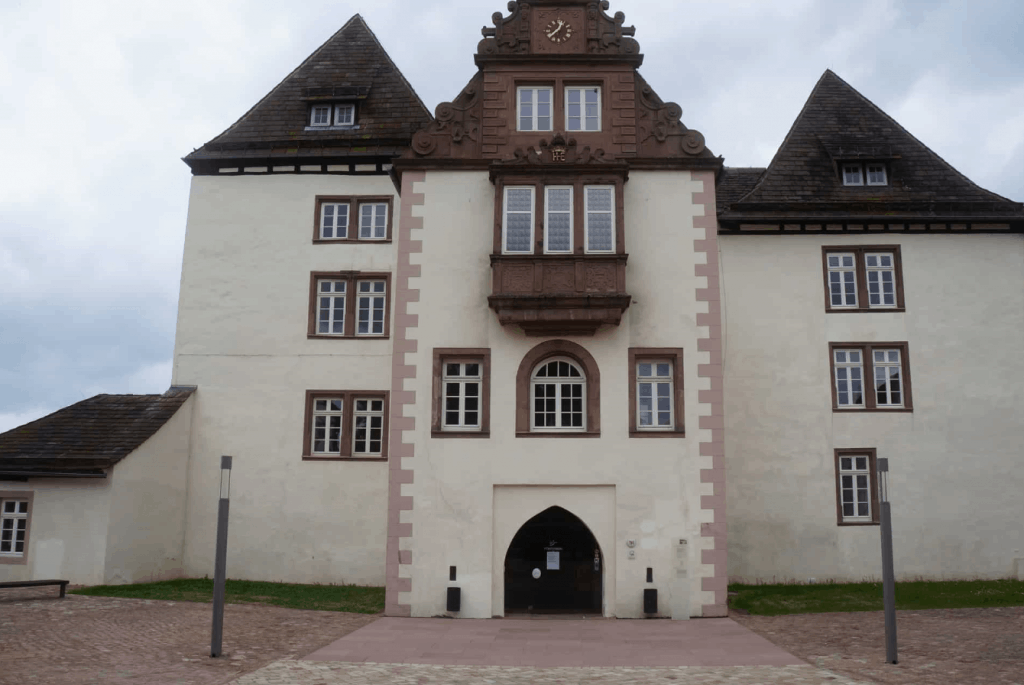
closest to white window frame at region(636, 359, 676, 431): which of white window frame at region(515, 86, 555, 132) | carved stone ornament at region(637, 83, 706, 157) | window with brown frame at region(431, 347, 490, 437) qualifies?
window with brown frame at region(431, 347, 490, 437)

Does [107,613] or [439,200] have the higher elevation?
[439,200]

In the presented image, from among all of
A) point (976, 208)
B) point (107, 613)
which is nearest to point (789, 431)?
point (976, 208)

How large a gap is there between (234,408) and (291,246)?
4.75m

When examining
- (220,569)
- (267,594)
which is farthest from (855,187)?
(220,569)

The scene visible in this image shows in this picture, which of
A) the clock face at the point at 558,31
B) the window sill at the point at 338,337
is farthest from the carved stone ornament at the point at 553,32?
the window sill at the point at 338,337

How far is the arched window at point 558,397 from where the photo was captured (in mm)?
19062

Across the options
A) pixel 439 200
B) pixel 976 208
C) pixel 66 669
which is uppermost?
pixel 976 208

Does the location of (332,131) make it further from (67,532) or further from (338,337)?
(67,532)

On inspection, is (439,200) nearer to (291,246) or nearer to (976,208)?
(291,246)

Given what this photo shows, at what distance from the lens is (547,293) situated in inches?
729

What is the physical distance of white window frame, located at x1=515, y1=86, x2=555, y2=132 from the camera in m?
20.2

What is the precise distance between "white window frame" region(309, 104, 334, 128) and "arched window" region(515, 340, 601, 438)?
37.8 ft

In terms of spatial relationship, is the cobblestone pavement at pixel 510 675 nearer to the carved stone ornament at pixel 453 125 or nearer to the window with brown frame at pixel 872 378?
the carved stone ornament at pixel 453 125

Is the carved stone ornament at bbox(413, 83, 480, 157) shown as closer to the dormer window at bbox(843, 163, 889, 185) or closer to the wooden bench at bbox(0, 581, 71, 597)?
the dormer window at bbox(843, 163, 889, 185)
